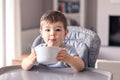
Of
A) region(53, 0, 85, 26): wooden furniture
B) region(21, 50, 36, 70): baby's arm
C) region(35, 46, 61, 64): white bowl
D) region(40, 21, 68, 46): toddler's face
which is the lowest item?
region(21, 50, 36, 70): baby's arm

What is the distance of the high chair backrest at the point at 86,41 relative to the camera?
177cm

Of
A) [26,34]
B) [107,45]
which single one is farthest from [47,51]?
[107,45]

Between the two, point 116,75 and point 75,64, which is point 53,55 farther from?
point 116,75

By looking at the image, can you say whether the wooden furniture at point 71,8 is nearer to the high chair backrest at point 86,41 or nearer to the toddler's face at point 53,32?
the high chair backrest at point 86,41

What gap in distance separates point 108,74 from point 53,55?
322 mm

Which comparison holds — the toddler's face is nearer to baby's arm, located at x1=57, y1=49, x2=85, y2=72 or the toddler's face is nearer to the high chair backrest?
baby's arm, located at x1=57, y1=49, x2=85, y2=72

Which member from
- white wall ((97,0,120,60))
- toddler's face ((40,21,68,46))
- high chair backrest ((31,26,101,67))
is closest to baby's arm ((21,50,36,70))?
toddler's face ((40,21,68,46))

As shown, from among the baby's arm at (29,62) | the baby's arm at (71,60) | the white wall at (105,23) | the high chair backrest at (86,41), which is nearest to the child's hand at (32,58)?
the baby's arm at (29,62)

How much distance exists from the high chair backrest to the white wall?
255 centimetres

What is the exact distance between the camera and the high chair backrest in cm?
177

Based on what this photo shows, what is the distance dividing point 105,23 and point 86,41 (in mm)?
2847

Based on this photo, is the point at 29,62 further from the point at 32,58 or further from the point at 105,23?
the point at 105,23

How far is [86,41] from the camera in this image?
1845mm

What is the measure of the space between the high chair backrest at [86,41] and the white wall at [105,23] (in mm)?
2549
